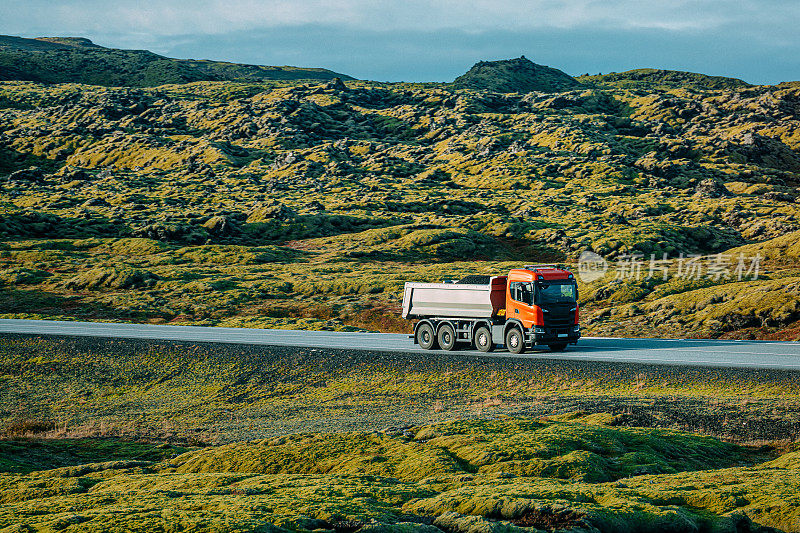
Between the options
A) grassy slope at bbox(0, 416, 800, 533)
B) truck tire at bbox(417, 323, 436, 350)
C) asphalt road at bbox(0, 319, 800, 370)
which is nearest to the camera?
grassy slope at bbox(0, 416, 800, 533)

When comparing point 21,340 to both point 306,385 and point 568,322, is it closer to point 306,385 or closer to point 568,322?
point 306,385

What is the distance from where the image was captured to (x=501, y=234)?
95000 millimetres

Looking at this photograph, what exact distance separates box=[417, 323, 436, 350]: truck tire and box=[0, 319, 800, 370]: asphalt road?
622 millimetres

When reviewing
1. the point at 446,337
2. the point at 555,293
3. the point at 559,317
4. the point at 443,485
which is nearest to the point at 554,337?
the point at 559,317

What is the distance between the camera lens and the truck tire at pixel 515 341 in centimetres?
3012

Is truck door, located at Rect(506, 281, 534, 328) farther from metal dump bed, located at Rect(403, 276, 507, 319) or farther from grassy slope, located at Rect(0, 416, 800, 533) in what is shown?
grassy slope, located at Rect(0, 416, 800, 533)

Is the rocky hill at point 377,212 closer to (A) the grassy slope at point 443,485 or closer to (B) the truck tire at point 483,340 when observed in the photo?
(B) the truck tire at point 483,340

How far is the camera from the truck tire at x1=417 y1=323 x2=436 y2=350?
107 feet

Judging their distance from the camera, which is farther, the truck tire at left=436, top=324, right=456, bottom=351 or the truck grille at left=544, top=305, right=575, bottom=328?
the truck tire at left=436, top=324, right=456, bottom=351

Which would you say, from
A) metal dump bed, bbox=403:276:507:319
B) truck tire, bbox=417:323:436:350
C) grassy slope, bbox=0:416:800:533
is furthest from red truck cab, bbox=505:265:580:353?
grassy slope, bbox=0:416:800:533

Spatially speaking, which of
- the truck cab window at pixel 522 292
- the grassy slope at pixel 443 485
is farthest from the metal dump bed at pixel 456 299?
the grassy slope at pixel 443 485

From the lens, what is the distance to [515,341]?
3048 centimetres

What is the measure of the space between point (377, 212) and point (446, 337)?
79.2 m

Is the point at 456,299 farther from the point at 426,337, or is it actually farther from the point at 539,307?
the point at 539,307
